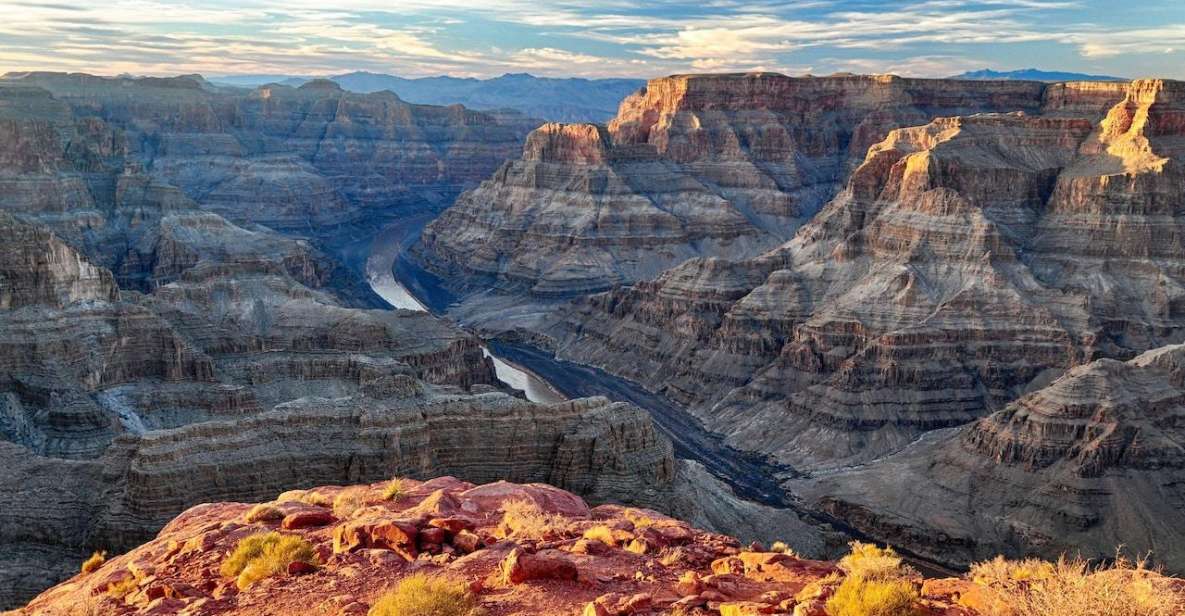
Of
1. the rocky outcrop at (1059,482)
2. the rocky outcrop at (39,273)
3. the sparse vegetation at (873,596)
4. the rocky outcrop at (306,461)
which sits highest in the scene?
the sparse vegetation at (873,596)

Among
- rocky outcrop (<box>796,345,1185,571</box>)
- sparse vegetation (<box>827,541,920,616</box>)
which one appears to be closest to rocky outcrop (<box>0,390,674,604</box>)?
rocky outcrop (<box>796,345,1185,571</box>)

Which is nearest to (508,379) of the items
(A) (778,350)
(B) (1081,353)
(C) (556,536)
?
(A) (778,350)

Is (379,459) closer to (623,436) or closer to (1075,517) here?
(623,436)

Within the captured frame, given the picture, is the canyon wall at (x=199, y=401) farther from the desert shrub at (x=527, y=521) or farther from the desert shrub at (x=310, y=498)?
the desert shrub at (x=527, y=521)

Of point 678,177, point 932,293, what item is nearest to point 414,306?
point 678,177

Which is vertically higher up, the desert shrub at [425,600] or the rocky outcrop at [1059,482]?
the desert shrub at [425,600]

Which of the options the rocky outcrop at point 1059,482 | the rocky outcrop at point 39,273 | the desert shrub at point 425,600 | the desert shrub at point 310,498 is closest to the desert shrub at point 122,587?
the desert shrub at point 310,498
